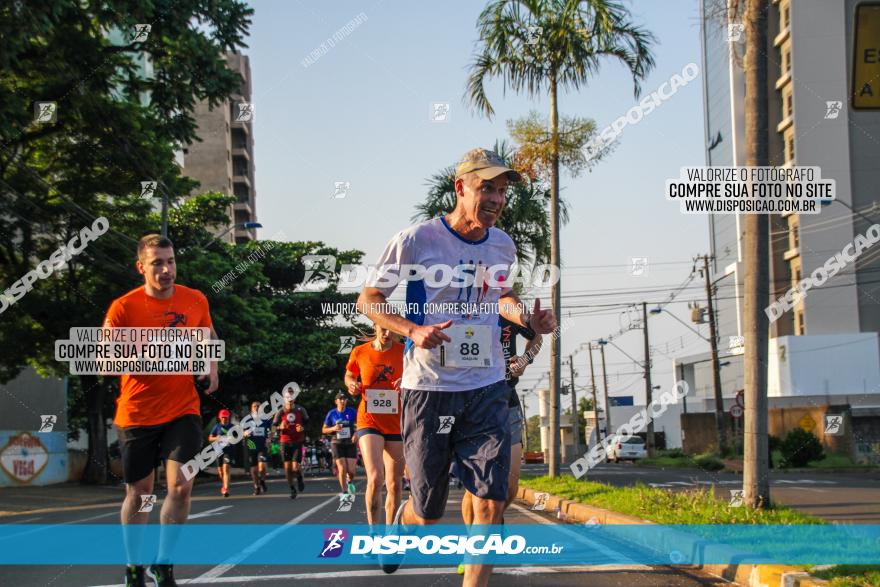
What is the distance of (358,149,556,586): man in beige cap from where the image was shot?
502 centimetres

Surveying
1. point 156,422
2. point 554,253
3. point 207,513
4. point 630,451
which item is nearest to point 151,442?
point 156,422

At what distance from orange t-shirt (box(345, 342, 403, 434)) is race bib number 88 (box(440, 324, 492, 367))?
3.36 m

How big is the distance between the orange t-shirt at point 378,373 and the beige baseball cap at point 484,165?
3581mm

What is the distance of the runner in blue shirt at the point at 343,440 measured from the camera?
13875mm

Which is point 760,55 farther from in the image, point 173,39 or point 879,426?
point 879,426

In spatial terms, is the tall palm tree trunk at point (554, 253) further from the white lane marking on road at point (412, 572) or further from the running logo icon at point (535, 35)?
the white lane marking on road at point (412, 572)

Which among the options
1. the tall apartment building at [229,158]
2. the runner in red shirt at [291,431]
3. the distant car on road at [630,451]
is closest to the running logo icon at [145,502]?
the runner in red shirt at [291,431]

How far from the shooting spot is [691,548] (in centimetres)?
809

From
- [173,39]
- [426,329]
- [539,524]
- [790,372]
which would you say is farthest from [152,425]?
[790,372]

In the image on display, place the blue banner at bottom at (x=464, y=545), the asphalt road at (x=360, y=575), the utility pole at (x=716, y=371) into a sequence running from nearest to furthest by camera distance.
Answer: the blue banner at bottom at (x=464, y=545), the asphalt road at (x=360, y=575), the utility pole at (x=716, y=371)

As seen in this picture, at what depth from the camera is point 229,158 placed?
277ft

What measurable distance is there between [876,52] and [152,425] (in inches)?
180

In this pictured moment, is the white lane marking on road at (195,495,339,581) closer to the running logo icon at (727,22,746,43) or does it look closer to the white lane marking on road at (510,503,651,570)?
the white lane marking on road at (510,503,651,570)

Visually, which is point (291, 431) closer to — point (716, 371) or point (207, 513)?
point (207, 513)
